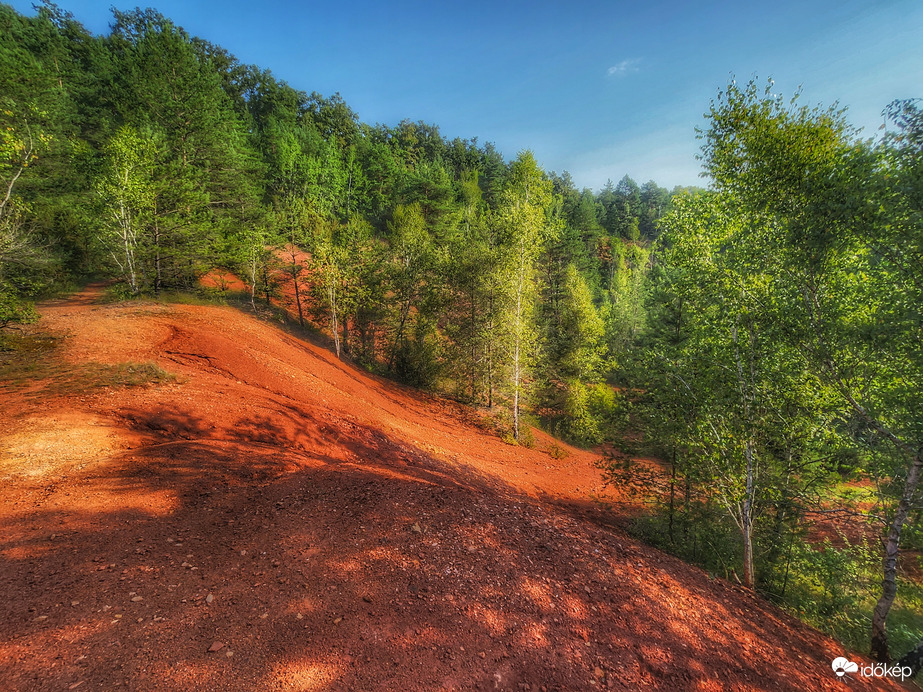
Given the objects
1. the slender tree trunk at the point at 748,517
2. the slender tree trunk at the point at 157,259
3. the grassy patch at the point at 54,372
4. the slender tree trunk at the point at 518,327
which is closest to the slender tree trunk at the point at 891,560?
the slender tree trunk at the point at 748,517

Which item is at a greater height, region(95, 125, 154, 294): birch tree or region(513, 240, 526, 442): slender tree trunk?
region(95, 125, 154, 294): birch tree

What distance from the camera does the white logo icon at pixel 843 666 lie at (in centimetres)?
456

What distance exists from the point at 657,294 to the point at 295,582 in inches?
681

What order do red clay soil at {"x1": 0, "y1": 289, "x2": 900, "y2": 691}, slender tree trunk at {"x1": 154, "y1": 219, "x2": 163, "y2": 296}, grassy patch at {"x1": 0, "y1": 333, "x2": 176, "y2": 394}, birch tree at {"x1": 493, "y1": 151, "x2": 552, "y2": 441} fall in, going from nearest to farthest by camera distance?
red clay soil at {"x1": 0, "y1": 289, "x2": 900, "y2": 691} → grassy patch at {"x1": 0, "y1": 333, "x2": 176, "y2": 394} → birch tree at {"x1": 493, "y1": 151, "x2": 552, "y2": 441} → slender tree trunk at {"x1": 154, "y1": 219, "x2": 163, "y2": 296}

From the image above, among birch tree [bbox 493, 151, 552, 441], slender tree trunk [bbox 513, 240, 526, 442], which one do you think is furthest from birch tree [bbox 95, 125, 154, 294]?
slender tree trunk [bbox 513, 240, 526, 442]

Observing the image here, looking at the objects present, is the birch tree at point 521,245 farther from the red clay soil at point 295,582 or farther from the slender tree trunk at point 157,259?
the slender tree trunk at point 157,259

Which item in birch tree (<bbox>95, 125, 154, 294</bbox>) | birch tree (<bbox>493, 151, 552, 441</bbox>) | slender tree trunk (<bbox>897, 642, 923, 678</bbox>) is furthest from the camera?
birch tree (<bbox>95, 125, 154, 294</bbox>)

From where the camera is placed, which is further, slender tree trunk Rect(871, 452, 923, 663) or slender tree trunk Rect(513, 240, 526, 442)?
slender tree trunk Rect(513, 240, 526, 442)

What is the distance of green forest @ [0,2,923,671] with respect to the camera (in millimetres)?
5008

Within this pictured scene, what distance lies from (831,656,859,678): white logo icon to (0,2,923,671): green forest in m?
1.12

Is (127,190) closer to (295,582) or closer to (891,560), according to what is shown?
(295,582)

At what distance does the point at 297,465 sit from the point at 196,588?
2.95m

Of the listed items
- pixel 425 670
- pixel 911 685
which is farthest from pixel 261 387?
pixel 911 685

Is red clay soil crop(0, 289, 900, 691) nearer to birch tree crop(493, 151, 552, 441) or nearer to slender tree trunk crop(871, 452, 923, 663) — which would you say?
slender tree trunk crop(871, 452, 923, 663)
